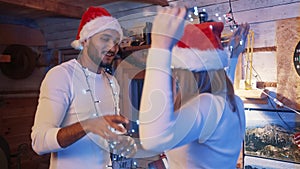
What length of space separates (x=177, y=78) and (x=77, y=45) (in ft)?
1.88

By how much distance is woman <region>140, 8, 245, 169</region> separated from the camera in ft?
1.66

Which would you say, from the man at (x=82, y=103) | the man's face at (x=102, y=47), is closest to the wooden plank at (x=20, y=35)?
the man at (x=82, y=103)

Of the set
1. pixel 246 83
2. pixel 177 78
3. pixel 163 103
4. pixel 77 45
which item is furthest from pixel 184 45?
pixel 246 83

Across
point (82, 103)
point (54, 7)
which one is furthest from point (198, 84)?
point (54, 7)

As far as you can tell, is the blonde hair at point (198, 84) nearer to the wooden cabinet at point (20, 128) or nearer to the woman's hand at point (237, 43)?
the woman's hand at point (237, 43)

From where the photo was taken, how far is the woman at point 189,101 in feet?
1.66

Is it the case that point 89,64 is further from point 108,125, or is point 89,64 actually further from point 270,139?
point 270,139

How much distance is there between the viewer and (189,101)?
1.89 feet

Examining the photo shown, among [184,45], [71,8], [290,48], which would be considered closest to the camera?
[184,45]

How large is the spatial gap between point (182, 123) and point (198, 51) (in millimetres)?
204

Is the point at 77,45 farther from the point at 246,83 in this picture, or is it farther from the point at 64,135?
the point at 246,83

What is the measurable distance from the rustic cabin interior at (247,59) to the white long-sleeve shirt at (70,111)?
0.15 m

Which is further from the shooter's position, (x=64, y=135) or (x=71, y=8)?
(x=71, y=8)

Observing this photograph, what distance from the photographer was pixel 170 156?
66 centimetres
